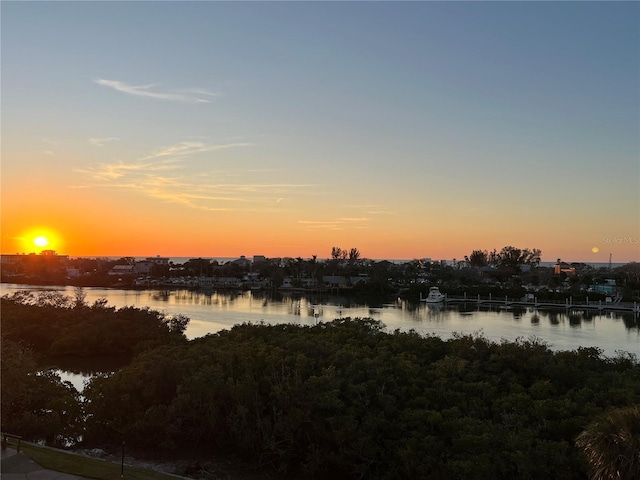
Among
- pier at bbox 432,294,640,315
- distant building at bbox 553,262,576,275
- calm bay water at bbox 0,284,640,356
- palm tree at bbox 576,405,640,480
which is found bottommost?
calm bay water at bbox 0,284,640,356

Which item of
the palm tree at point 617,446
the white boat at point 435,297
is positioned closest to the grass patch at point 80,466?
the palm tree at point 617,446

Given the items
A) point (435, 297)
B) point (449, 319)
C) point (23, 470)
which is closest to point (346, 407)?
point (23, 470)

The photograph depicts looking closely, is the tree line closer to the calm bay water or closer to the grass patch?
the grass patch

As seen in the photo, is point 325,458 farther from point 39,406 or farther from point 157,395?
point 39,406

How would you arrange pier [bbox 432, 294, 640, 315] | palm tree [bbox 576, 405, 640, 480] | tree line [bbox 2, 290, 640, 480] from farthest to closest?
pier [bbox 432, 294, 640, 315], tree line [bbox 2, 290, 640, 480], palm tree [bbox 576, 405, 640, 480]

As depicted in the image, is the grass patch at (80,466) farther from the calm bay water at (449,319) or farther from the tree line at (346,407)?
the calm bay water at (449,319)

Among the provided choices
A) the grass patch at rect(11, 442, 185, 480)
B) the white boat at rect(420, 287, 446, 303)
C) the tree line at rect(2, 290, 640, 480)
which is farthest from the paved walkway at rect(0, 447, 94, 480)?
the white boat at rect(420, 287, 446, 303)

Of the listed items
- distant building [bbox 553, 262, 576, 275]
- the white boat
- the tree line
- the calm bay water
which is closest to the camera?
the tree line

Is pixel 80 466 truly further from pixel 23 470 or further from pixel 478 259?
pixel 478 259
